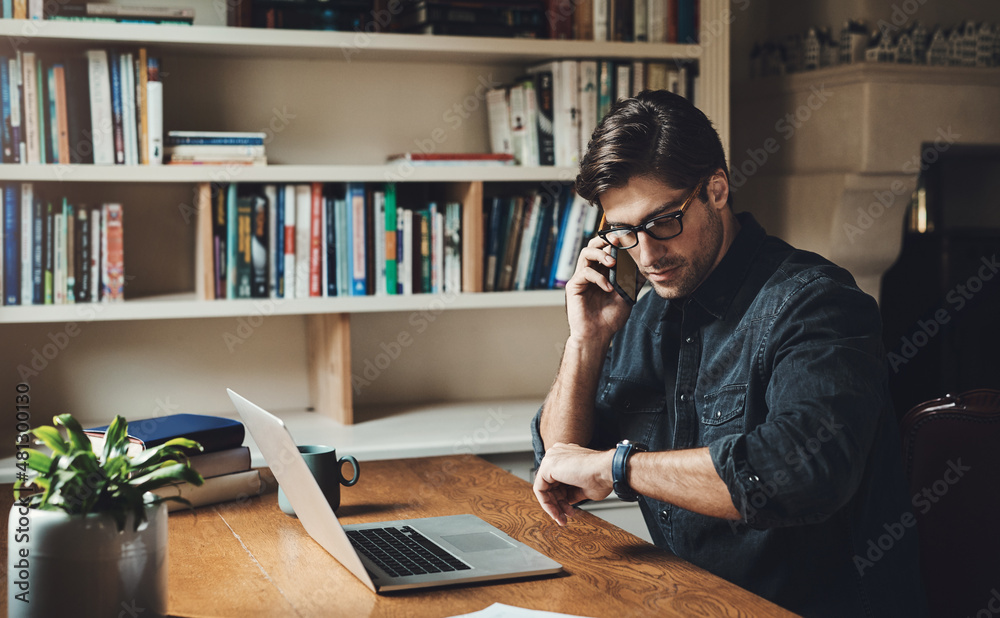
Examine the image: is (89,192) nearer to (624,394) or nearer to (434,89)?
(434,89)

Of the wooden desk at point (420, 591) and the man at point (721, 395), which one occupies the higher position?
the man at point (721, 395)

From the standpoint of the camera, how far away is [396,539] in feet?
4.22

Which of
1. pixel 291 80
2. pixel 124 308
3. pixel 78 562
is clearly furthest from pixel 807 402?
pixel 291 80

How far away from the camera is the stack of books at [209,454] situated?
1.45 m

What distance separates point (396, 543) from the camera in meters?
1.27

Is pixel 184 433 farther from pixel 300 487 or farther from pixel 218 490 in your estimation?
pixel 300 487

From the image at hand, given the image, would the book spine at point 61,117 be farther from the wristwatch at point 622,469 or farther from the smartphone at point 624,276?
the wristwatch at point 622,469

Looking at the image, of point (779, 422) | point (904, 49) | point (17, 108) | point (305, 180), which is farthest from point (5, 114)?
point (904, 49)

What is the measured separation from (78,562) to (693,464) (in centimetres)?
71

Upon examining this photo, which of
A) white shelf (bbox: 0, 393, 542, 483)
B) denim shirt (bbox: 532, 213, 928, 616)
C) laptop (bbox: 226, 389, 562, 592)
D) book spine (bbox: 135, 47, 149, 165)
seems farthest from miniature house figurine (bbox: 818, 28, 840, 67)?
laptop (bbox: 226, 389, 562, 592)

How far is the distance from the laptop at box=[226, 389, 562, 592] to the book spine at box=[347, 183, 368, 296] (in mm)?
1091

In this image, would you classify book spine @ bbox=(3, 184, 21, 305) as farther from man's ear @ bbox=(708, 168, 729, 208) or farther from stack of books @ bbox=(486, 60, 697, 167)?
man's ear @ bbox=(708, 168, 729, 208)

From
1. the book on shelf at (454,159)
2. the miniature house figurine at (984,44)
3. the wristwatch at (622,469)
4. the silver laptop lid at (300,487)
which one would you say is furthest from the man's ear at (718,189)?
the miniature house figurine at (984,44)

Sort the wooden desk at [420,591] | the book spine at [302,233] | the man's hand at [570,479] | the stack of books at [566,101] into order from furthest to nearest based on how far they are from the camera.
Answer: the stack of books at [566,101] → the book spine at [302,233] → the man's hand at [570,479] → the wooden desk at [420,591]
